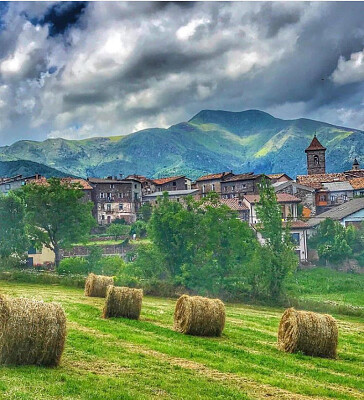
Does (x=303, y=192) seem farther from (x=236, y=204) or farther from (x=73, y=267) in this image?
(x=73, y=267)

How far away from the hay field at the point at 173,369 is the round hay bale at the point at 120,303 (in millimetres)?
945

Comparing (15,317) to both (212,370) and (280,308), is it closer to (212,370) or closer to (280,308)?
(212,370)

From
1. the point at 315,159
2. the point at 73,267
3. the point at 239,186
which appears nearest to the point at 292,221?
the point at 239,186

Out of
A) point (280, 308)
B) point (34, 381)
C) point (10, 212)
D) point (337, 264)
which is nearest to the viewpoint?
point (34, 381)

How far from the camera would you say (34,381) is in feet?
40.9

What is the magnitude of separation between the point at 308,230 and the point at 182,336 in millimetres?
60645

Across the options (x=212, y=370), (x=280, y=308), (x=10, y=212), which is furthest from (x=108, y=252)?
(x=212, y=370)

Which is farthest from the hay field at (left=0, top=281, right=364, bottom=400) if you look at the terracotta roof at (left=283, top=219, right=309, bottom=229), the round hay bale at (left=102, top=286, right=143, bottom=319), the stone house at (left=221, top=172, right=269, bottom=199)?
the stone house at (left=221, top=172, right=269, bottom=199)

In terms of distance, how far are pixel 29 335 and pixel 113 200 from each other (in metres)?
96.5

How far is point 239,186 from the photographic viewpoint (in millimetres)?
109812

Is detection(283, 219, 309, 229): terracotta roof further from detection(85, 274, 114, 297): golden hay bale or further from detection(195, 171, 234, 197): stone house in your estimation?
detection(85, 274, 114, 297): golden hay bale

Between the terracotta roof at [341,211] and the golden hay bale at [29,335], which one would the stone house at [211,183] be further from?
the golden hay bale at [29,335]

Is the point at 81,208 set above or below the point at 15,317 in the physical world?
above

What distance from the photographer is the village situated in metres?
81.3
